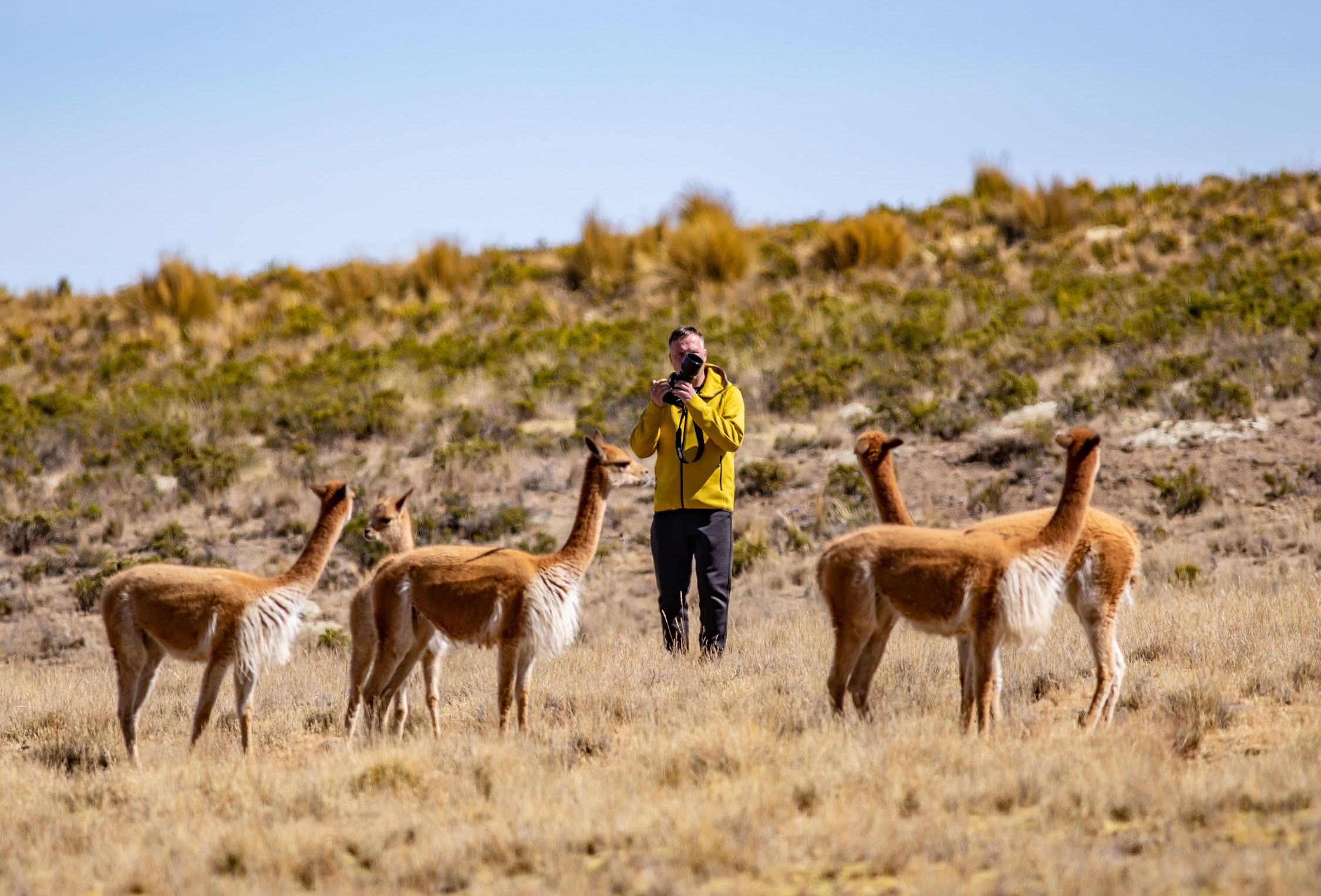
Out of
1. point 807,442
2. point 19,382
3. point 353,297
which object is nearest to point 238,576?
point 807,442

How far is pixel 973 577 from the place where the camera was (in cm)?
552

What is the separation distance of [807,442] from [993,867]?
1092 cm

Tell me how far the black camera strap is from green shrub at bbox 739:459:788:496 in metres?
6.58

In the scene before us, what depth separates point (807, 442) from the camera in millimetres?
15086

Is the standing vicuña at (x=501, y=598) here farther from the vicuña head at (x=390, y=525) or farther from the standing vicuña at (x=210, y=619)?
the vicuña head at (x=390, y=525)

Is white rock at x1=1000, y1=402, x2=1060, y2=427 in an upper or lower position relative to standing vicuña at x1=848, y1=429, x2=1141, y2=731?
upper

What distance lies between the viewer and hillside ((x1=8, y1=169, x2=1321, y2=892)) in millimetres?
4660

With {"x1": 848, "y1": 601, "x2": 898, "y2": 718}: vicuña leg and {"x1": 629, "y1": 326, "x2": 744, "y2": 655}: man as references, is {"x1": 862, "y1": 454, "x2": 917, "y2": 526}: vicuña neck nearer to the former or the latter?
{"x1": 848, "y1": 601, "x2": 898, "y2": 718}: vicuña leg

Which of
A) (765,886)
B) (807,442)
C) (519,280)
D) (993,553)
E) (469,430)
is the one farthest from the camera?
(519,280)

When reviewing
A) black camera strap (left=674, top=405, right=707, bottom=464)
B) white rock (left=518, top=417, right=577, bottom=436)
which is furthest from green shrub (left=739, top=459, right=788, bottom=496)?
black camera strap (left=674, top=405, right=707, bottom=464)

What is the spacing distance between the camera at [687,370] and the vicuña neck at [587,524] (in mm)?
819

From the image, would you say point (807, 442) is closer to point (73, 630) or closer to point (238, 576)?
point (73, 630)

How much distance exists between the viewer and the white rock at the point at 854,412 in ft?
51.1

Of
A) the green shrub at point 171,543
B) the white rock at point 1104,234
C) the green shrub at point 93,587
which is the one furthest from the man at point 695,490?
the white rock at point 1104,234
